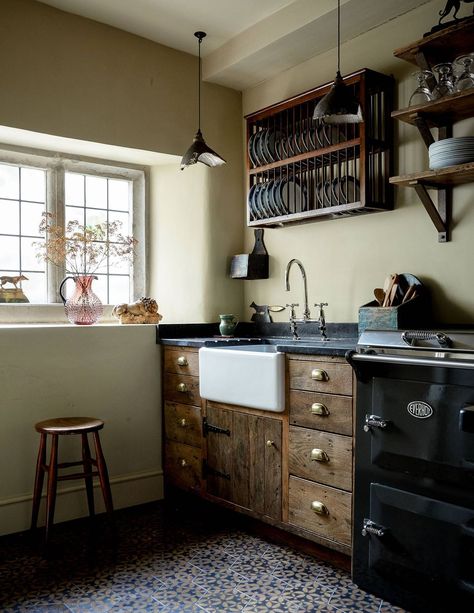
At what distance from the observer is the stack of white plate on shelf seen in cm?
240

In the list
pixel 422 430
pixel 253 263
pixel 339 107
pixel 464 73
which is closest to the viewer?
pixel 422 430

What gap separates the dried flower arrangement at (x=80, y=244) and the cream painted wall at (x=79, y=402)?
58 cm

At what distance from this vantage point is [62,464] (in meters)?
2.81

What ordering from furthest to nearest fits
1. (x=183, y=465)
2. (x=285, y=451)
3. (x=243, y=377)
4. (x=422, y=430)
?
1. (x=183, y=465)
2. (x=243, y=377)
3. (x=285, y=451)
4. (x=422, y=430)

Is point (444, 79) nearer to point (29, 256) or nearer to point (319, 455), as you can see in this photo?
point (319, 455)

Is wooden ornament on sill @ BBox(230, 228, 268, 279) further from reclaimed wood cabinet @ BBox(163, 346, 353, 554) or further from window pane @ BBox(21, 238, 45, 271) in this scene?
window pane @ BBox(21, 238, 45, 271)

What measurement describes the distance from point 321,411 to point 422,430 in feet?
1.63

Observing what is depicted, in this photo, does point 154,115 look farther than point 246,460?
Yes

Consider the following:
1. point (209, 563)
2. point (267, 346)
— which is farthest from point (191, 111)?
point (209, 563)

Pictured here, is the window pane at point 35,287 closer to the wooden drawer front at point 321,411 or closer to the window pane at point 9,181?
the window pane at point 9,181

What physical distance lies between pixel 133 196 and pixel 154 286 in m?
0.64

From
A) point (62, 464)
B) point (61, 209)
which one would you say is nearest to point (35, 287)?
point (61, 209)

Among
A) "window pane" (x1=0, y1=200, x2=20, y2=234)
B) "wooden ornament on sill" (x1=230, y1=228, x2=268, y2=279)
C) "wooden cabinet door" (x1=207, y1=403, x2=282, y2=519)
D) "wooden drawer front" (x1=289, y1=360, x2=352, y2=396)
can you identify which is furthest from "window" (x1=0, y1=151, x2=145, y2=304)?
"wooden drawer front" (x1=289, y1=360, x2=352, y2=396)

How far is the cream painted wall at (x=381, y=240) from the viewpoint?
2.71 metres
